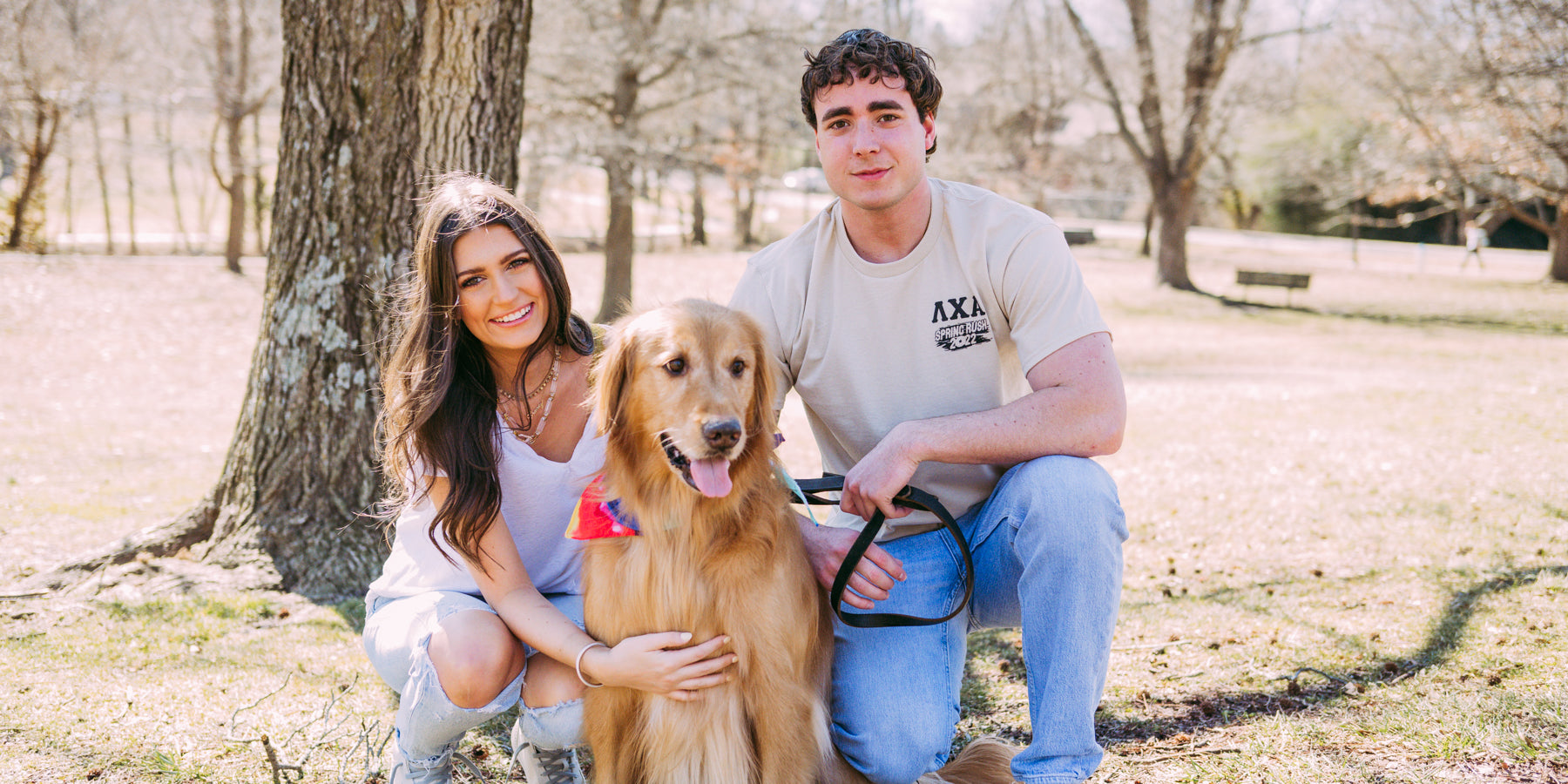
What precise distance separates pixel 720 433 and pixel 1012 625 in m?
1.31

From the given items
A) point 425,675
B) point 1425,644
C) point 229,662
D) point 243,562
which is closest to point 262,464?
point 243,562

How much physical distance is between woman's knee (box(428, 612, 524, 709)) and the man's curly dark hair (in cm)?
189

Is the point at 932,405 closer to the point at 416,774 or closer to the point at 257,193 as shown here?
the point at 416,774

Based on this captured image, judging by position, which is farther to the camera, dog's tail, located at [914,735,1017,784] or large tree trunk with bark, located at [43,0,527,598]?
large tree trunk with bark, located at [43,0,527,598]

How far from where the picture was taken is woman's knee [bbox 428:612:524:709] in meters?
2.55

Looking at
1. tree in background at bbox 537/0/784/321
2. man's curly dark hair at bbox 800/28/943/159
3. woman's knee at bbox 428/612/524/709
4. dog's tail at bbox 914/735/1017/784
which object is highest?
tree in background at bbox 537/0/784/321

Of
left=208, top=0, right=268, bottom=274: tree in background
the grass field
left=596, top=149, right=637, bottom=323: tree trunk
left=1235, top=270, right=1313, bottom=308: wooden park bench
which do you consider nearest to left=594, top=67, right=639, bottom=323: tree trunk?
left=596, top=149, right=637, bottom=323: tree trunk

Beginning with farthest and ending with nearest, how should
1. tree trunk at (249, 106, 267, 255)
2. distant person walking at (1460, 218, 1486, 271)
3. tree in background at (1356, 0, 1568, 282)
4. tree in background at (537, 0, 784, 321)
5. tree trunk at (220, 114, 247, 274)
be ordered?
distant person walking at (1460, 218, 1486, 271) < tree trunk at (249, 106, 267, 255) < tree trunk at (220, 114, 247, 274) < tree in background at (537, 0, 784, 321) < tree in background at (1356, 0, 1568, 282)

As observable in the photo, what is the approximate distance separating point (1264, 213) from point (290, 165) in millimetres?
42135

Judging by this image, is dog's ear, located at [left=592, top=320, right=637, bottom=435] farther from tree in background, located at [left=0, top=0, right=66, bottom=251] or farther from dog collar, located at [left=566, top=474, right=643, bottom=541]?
tree in background, located at [left=0, top=0, right=66, bottom=251]

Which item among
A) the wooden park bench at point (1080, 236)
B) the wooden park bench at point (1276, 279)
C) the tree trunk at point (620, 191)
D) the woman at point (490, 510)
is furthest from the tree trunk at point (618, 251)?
the wooden park bench at point (1080, 236)

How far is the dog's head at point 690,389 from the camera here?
2.42 meters

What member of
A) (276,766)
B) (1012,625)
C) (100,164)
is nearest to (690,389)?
(1012,625)

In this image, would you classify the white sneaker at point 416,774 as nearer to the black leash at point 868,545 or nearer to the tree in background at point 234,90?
the black leash at point 868,545
